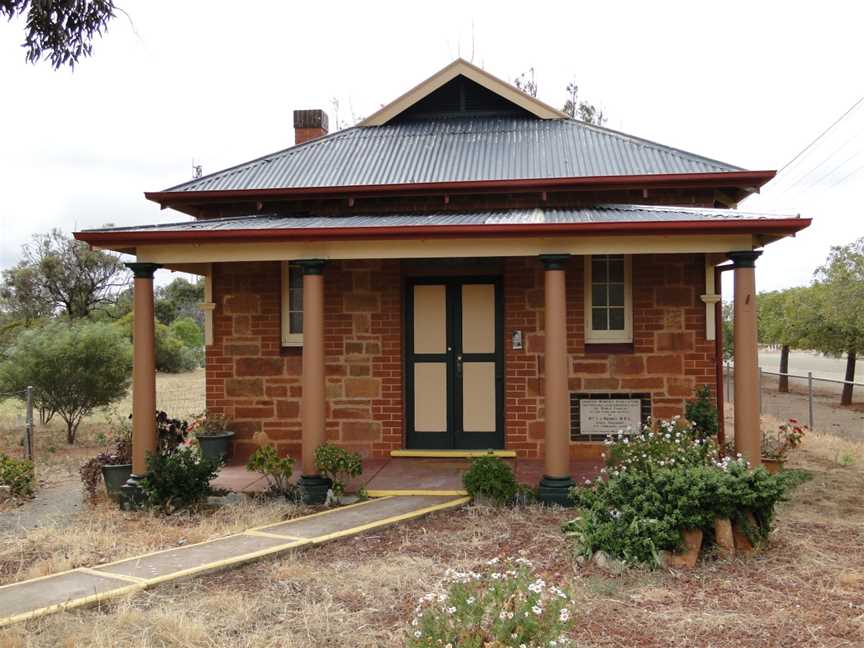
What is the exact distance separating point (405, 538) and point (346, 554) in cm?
60

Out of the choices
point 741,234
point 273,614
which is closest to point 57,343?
point 273,614

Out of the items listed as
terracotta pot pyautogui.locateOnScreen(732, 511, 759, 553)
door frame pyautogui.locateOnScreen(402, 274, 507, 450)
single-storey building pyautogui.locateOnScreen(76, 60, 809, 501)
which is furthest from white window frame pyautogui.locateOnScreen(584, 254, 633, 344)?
terracotta pot pyautogui.locateOnScreen(732, 511, 759, 553)

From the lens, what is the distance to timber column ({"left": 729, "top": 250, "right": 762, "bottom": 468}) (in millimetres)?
7609

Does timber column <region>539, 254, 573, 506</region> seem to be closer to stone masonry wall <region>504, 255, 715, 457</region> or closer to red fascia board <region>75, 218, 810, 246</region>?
red fascia board <region>75, 218, 810, 246</region>

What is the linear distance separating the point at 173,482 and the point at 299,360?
8.40ft

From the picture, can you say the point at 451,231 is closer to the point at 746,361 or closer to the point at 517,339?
the point at 517,339

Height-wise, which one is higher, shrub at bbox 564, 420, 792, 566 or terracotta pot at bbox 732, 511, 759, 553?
shrub at bbox 564, 420, 792, 566

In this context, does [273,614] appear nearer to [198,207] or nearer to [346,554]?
[346,554]

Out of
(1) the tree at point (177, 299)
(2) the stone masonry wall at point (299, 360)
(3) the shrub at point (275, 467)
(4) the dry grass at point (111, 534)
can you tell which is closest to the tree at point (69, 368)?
(2) the stone masonry wall at point (299, 360)

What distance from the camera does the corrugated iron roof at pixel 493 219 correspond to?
25.0 feet

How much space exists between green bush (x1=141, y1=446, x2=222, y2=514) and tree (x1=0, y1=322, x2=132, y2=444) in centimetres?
713

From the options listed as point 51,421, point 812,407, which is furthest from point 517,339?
point 51,421

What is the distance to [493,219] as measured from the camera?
811 cm

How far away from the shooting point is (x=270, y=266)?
391 inches
